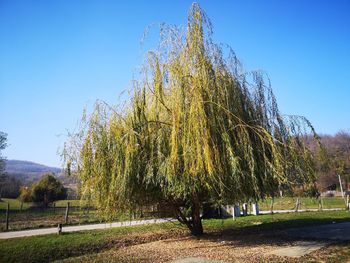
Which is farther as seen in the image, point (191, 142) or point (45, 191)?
point (45, 191)

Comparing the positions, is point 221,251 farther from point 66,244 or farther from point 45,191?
point 45,191

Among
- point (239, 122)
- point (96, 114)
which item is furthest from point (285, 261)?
point (96, 114)

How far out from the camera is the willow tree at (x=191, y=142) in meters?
9.28

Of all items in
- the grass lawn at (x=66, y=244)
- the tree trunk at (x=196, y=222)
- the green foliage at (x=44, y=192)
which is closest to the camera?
the grass lawn at (x=66, y=244)

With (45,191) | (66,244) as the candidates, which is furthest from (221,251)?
(45,191)

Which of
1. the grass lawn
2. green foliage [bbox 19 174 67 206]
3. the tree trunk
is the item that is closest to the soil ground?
the tree trunk

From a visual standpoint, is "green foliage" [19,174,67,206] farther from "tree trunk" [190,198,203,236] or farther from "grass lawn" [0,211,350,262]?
"tree trunk" [190,198,203,236]

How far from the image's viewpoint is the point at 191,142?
30.4ft

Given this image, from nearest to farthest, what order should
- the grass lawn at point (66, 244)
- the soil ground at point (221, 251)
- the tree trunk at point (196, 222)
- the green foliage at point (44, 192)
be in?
the soil ground at point (221, 251), the grass lawn at point (66, 244), the tree trunk at point (196, 222), the green foliage at point (44, 192)

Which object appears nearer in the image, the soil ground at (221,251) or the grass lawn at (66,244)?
the soil ground at (221,251)

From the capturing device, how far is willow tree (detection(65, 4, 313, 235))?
9281mm

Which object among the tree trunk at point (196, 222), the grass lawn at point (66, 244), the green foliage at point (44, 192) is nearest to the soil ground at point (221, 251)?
the tree trunk at point (196, 222)

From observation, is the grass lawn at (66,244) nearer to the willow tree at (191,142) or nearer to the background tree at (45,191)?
the willow tree at (191,142)

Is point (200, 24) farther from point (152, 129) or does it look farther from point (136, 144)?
point (136, 144)
